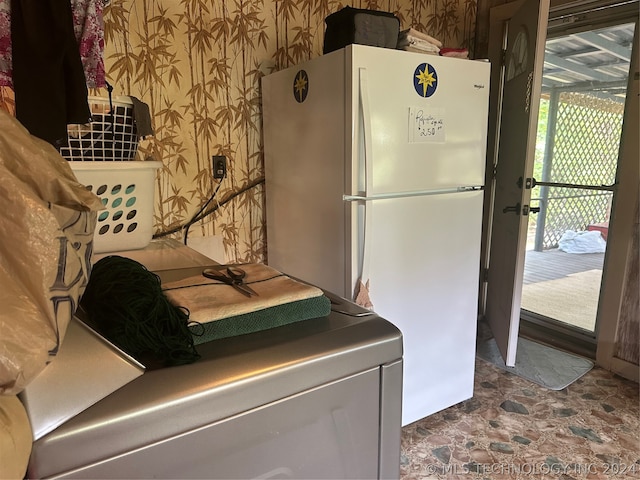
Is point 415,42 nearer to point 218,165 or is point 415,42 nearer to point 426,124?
point 426,124

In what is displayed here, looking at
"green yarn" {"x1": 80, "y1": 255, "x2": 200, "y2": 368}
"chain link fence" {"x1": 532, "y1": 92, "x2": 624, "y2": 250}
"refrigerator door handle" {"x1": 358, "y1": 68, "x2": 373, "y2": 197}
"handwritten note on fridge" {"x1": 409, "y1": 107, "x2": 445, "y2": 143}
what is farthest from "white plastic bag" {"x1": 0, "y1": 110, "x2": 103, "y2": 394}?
"chain link fence" {"x1": 532, "y1": 92, "x2": 624, "y2": 250}

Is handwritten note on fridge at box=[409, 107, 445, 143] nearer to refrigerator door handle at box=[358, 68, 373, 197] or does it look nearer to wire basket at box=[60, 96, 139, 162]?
refrigerator door handle at box=[358, 68, 373, 197]

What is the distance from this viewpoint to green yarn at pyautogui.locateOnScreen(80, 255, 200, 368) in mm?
731

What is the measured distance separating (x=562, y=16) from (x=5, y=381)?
3244 mm

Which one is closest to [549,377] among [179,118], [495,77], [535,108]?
[535,108]

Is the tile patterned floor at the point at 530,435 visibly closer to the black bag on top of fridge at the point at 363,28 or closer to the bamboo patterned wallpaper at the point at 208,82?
the bamboo patterned wallpaper at the point at 208,82

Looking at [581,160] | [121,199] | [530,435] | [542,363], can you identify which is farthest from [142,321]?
[581,160]

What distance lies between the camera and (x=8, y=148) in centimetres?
60

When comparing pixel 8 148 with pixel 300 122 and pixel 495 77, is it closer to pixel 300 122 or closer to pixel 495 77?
pixel 300 122

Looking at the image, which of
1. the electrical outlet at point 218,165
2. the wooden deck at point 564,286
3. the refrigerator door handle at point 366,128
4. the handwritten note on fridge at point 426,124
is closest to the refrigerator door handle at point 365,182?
the refrigerator door handle at point 366,128

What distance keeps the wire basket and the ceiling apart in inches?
105

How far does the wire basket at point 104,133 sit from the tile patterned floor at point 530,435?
1.58 m

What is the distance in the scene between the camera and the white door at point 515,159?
226 cm

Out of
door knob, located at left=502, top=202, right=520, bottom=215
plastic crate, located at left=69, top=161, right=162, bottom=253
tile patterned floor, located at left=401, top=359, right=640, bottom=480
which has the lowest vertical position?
tile patterned floor, located at left=401, top=359, right=640, bottom=480
